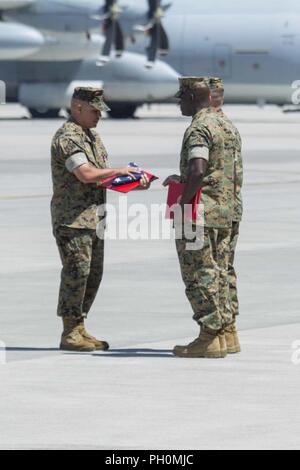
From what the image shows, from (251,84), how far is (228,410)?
150ft

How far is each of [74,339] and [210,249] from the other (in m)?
1.22

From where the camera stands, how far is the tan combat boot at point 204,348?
36.4 feet

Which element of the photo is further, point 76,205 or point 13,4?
point 13,4

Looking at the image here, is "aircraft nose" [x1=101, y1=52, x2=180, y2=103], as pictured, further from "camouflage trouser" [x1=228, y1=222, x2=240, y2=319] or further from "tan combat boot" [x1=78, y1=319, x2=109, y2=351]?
"tan combat boot" [x1=78, y1=319, x2=109, y2=351]

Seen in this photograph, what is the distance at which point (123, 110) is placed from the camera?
2253 inches

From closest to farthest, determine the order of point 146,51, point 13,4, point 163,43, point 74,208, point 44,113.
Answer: point 74,208 < point 13,4 < point 163,43 < point 146,51 < point 44,113

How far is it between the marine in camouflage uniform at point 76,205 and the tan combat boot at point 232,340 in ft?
3.19

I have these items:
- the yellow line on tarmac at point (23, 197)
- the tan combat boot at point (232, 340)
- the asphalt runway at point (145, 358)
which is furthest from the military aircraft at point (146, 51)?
the tan combat boot at point (232, 340)

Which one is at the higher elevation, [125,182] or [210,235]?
[125,182]

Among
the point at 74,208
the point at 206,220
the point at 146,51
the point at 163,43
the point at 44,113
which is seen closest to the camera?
the point at 206,220

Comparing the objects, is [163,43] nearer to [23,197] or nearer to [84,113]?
[23,197]

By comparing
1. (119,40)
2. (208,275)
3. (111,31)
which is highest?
(111,31)

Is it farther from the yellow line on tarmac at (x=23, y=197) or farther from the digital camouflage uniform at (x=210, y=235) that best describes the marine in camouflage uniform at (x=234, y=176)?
the yellow line on tarmac at (x=23, y=197)

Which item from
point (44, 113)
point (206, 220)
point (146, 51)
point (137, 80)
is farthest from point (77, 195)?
point (44, 113)
